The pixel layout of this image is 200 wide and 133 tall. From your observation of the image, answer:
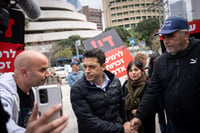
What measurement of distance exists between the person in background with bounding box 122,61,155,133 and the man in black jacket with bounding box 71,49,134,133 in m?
0.55

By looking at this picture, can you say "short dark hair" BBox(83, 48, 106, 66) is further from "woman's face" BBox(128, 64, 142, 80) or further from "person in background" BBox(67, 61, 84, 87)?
"person in background" BBox(67, 61, 84, 87)

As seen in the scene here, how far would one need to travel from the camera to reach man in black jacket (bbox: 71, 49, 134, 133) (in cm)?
171

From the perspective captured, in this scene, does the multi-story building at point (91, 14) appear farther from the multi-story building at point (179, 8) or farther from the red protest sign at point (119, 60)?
the red protest sign at point (119, 60)

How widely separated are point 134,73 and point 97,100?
104cm

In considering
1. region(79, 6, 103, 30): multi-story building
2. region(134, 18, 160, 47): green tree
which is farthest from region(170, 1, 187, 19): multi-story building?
region(79, 6, 103, 30): multi-story building

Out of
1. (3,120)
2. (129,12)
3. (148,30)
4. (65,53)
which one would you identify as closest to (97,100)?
(3,120)

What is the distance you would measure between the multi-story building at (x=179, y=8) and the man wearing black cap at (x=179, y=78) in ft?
15.2

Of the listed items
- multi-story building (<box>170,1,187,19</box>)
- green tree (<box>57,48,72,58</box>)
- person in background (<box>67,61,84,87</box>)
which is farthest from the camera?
green tree (<box>57,48,72,58</box>)

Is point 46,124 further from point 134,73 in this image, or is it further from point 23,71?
point 134,73

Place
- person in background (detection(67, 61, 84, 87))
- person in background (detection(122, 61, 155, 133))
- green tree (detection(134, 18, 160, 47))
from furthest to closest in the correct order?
green tree (detection(134, 18, 160, 47)), person in background (detection(67, 61, 84, 87)), person in background (detection(122, 61, 155, 133))

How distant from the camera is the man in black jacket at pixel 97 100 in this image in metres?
1.71

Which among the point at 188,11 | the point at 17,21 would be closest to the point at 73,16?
the point at 188,11

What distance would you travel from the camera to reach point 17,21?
6.40ft

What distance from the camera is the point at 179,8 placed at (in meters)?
5.96
